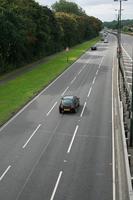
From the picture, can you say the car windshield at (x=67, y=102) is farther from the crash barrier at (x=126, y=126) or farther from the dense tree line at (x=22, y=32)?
the dense tree line at (x=22, y=32)

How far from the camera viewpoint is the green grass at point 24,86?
4356 cm

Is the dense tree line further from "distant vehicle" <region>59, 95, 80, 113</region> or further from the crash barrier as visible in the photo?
"distant vehicle" <region>59, 95, 80, 113</region>

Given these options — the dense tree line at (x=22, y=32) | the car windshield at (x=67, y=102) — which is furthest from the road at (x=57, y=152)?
the dense tree line at (x=22, y=32)

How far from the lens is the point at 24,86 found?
57.1m

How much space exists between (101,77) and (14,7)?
21.2 m

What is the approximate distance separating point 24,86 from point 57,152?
28.1 m

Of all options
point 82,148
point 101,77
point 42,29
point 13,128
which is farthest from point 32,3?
point 82,148

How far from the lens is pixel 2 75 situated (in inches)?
2640

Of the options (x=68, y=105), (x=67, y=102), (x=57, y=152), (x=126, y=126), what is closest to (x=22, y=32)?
(x=67, y=102)

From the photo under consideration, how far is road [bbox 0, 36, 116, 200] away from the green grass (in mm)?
1183

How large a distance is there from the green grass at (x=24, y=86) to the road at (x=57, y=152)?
118 centimetres

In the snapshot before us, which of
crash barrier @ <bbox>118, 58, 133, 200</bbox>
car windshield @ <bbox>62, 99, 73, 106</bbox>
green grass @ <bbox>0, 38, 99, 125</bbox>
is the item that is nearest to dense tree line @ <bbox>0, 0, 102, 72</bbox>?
green grass @ <bbox>0, 38, 99, 125</bbox>

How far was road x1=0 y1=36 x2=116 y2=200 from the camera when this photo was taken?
23609 millimetres

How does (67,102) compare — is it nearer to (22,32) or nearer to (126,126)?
(126,126)
